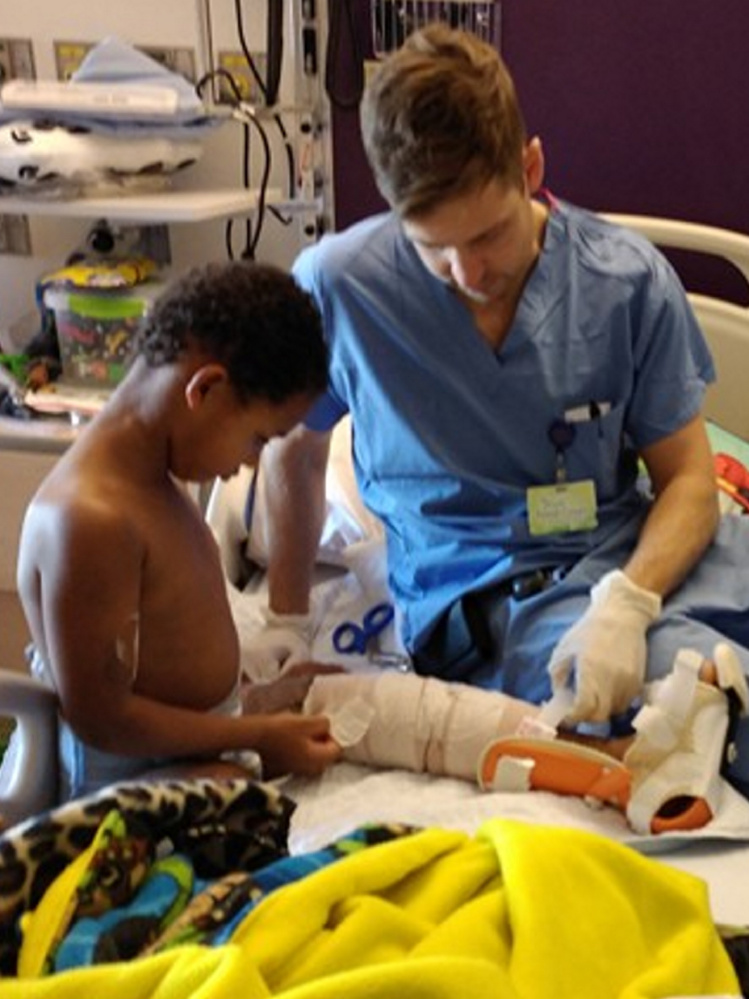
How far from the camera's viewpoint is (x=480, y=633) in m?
1.54

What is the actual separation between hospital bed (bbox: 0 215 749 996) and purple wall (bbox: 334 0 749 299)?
1.87 ft

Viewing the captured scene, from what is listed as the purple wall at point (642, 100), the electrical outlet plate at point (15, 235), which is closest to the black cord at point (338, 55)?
the purple wall at point (642, 100)

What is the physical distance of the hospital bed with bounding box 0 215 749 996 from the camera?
121 centimetres

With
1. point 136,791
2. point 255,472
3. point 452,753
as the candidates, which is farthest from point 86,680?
point 255,472

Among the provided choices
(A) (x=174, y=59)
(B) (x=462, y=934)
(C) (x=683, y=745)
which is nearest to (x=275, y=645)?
(C) (x=683, y=745)

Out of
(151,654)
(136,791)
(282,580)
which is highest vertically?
(136,791)

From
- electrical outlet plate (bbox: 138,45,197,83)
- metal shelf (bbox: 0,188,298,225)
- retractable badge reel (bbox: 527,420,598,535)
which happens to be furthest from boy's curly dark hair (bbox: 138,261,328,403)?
electrical outlet plate (bbox: 138,45,197,83)

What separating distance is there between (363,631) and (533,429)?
1.42 ft

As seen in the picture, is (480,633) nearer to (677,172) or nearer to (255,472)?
(255,472)

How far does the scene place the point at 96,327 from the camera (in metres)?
2.44

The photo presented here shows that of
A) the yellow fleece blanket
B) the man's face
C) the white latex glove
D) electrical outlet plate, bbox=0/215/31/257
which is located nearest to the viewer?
the yellow fleece blanket

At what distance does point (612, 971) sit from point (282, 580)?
0.97 m

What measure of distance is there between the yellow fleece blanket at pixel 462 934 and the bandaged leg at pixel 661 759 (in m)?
0.27

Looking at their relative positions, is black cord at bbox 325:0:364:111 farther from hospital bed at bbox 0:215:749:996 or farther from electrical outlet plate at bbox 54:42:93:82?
hospital bed at bbox 0:215:749:996
